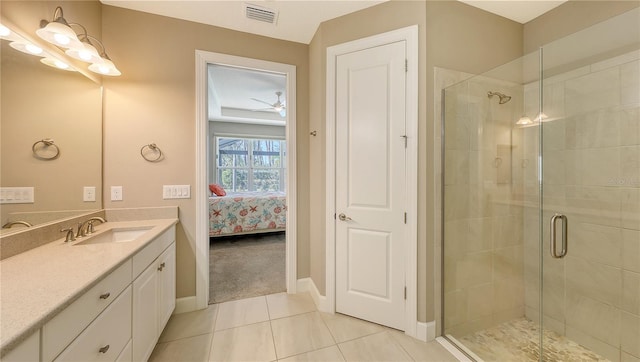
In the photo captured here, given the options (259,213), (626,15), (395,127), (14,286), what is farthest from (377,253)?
(259,213)

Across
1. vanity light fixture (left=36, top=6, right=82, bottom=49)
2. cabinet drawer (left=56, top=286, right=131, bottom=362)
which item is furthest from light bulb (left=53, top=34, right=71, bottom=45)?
cabinet drawer (left=56, top=286, right=131, bottom=362)

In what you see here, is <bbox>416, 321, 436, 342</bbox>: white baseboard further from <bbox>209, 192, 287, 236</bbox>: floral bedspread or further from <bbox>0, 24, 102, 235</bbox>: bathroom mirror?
<bbox>209, 192, 287, 236</bbox>: floral bedspread

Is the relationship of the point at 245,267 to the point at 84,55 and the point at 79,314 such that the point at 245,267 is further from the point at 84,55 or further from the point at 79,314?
the point at 84,55

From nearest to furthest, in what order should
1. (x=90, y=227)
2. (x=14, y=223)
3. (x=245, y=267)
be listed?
1. (x=14, y=223)
2. (x=90, y=227)
3. (x=245, y=267)

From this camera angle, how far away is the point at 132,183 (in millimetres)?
2012

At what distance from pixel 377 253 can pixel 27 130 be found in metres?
2.43

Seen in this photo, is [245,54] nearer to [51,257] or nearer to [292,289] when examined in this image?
[51,257]

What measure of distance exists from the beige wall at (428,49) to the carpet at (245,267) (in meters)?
0.83

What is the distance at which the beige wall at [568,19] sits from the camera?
1.71m

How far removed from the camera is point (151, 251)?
153 cm

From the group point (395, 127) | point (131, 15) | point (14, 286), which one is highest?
point (131, 15)

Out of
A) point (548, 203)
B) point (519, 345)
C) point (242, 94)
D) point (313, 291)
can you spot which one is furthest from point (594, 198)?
point (242, 94)

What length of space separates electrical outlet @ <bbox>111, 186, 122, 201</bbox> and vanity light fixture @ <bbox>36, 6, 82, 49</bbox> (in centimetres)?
106

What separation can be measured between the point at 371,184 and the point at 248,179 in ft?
17.3
